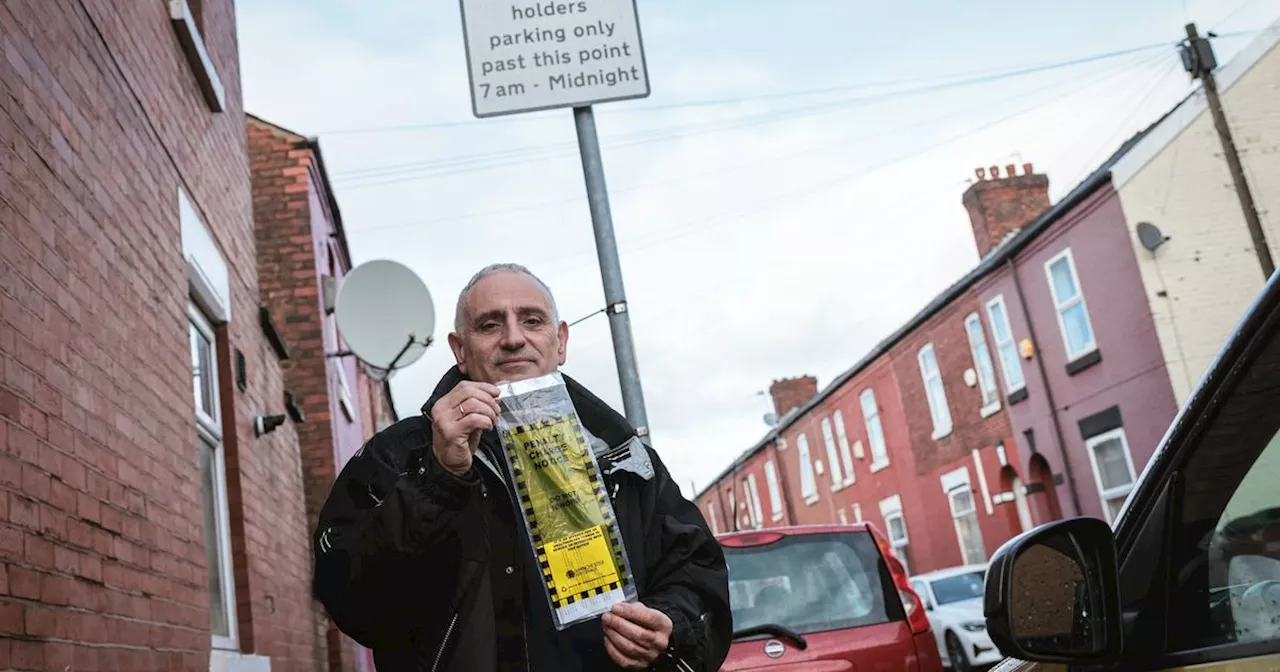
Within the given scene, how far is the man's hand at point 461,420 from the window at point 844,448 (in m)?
33.8

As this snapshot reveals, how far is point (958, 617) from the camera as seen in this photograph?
13.5 m

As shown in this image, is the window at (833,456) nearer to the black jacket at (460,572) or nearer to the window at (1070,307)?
the window at (1070,307)

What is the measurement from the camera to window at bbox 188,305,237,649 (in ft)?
19.9

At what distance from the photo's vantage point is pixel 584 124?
5434 millimetres

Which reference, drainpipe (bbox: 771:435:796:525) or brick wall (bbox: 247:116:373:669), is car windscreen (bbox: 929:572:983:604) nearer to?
brick wall (bbox: 247:116:373:669)

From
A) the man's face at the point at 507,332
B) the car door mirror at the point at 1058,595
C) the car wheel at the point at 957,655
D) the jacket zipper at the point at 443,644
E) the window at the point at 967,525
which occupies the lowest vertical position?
the car wheel at the point at 957,655

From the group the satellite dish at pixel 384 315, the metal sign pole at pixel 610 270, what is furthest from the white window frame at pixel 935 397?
the metal sign pole at pixel 610 270

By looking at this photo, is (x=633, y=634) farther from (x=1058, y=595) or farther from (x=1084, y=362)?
(x=1084, y=362)

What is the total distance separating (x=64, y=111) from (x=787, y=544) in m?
3.93

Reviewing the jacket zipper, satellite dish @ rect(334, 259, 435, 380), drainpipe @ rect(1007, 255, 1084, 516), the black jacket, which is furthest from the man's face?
drainpipe @ rect(1007, 255, 1084, 516)

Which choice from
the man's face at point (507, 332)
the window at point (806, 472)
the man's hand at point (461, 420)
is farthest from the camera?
the window at point (806, 472)

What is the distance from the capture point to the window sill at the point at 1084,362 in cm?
2031

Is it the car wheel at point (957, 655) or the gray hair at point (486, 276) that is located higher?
the gray hair at point (486, 276)

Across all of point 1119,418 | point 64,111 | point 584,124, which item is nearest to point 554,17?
point 584,124
